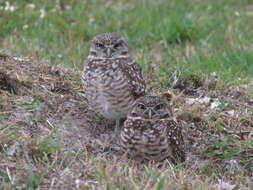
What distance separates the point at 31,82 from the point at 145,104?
133cm

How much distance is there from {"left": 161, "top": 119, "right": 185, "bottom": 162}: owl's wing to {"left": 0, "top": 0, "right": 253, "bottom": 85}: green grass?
175cm

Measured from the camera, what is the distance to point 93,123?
5.86 m

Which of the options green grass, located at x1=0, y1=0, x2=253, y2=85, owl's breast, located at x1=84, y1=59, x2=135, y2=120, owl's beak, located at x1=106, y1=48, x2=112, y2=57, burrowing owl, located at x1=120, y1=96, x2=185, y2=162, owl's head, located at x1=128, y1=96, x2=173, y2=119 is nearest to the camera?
burrowing owl, located at x1=120, y1=96, x2=185, y2=162

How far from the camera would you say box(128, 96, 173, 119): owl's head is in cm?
516

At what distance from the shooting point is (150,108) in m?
5.17

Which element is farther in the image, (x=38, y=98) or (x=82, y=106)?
(x=82, y=106)

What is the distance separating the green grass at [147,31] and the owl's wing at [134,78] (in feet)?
3.80

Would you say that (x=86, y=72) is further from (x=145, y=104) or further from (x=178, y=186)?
(x=178, y=186)

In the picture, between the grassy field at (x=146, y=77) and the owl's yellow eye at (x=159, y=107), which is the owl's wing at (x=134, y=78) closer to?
the owl's yellow eye at (x=159, y=107)

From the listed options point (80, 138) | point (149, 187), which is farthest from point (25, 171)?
point (80, 138)

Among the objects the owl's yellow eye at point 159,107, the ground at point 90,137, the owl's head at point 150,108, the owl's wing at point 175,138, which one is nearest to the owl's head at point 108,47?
the ground at point 90,137

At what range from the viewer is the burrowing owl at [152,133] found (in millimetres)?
4992

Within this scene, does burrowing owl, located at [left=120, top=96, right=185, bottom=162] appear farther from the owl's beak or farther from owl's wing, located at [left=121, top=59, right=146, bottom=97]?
the owl's beak

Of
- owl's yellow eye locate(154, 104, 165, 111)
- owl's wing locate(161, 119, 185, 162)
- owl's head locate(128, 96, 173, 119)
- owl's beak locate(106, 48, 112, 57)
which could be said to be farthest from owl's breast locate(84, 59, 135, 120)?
owl's wing locate(161, 119, 185, 162)
